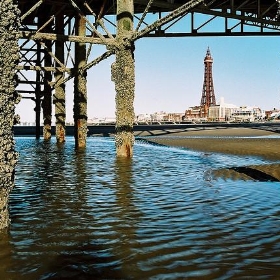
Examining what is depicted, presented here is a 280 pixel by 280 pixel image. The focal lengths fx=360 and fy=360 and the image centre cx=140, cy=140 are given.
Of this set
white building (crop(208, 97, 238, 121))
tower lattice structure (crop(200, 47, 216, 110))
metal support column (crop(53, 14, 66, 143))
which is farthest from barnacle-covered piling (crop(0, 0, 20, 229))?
tower lattice structure (crop(200, 47, 216, 110))

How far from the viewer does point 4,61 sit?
3.68 metres

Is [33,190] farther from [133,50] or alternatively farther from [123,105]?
[133,50]

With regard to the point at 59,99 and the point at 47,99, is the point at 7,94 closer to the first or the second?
the point at 59,99

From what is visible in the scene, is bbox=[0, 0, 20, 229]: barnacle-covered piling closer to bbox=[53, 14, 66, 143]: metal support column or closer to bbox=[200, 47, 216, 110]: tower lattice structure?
bbox=[53, 14, 66, 143]: metal support column

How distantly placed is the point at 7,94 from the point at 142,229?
2004mm

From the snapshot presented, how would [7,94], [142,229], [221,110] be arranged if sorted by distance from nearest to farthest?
[7,94], [142,229], [221,110]

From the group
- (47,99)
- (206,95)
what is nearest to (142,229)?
(47,99)

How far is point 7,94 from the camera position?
3701 mm

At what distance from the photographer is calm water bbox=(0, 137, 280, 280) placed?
2.86 m

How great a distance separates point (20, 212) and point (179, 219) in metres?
2.01

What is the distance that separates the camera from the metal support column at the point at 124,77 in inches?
415

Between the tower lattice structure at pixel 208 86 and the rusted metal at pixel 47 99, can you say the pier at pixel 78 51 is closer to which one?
the rusted metal at pixel 47 99

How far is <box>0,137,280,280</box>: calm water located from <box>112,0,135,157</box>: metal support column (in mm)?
3964

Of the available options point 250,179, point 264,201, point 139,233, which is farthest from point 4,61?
point 250,179
